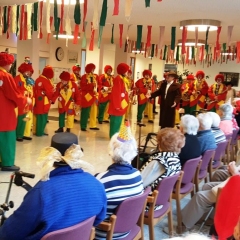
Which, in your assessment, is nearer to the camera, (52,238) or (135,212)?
(52,238)

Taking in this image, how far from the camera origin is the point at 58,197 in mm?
1709

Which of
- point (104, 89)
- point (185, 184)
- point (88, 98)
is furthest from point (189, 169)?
point (104, 89)

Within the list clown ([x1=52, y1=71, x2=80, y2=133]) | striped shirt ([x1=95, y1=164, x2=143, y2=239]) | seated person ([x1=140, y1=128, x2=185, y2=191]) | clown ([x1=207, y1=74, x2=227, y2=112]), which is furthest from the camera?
clown ([x1=207, y1=74, x2=227, y2=112])

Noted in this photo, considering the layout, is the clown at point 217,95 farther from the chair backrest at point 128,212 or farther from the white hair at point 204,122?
the chair backrest at point 128,212

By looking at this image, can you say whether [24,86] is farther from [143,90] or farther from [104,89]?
[143,90]

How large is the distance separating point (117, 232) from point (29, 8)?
4.66 metres

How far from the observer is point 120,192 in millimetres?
2242

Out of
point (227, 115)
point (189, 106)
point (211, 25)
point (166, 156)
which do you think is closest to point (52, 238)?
point (166, 156)

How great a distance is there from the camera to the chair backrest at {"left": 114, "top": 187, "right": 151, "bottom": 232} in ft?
7.03

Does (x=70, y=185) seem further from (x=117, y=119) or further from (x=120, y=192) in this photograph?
(x=117, y=119)

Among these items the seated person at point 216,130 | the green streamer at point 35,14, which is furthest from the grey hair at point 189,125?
the green streamer at point 35,14

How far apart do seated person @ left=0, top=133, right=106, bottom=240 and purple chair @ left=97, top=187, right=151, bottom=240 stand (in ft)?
0.62

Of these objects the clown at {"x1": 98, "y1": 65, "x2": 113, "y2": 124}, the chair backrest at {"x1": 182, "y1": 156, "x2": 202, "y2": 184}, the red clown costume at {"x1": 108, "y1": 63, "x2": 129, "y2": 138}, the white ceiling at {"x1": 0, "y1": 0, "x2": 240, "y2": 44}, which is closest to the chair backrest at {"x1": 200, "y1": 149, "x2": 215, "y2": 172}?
the chair backrest at {"x1": 182, "y1": 156, "x2": 202, "y2": 184}

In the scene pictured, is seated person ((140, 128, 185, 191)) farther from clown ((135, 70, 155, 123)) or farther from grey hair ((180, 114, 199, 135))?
clown ((135, 70, 155, 123))
